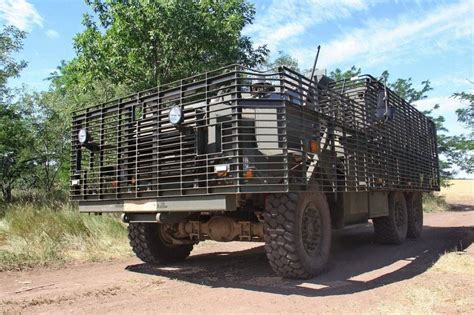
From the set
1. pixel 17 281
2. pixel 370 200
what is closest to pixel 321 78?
pixel 370 200

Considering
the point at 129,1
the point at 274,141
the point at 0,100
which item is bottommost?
the point at 274,141

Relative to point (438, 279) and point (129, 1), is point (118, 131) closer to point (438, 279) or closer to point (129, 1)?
point (438, 279)

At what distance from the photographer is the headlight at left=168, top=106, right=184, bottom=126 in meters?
6.14

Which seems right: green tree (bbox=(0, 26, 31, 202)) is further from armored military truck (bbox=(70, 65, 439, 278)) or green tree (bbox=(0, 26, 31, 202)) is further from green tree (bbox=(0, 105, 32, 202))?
armored military truck (bbox=(70, 65, 439, 278))

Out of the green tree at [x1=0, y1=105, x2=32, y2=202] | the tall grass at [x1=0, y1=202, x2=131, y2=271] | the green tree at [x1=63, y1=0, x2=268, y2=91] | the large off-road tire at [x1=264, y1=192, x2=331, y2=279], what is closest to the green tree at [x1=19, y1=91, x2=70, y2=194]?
the green tree at [x1=0, y1=105, x2=32, y2=202]

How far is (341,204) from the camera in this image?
24.8 feet

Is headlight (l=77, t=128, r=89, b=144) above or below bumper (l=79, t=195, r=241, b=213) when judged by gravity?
above

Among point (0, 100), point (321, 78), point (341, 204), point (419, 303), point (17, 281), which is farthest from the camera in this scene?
point (0, 100)

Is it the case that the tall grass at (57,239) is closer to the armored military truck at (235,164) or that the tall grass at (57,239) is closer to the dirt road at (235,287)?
the dirt road at (235,287)

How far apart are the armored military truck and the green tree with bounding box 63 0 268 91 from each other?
496 centimetres

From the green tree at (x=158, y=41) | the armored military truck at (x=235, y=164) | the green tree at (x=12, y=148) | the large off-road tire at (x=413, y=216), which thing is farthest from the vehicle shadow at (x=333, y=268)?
the green tree at (x=12, y=148)

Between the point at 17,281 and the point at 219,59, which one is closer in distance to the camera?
the point at 17,281

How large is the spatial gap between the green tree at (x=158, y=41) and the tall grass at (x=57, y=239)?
3978 mm

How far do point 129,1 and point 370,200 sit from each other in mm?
7821
